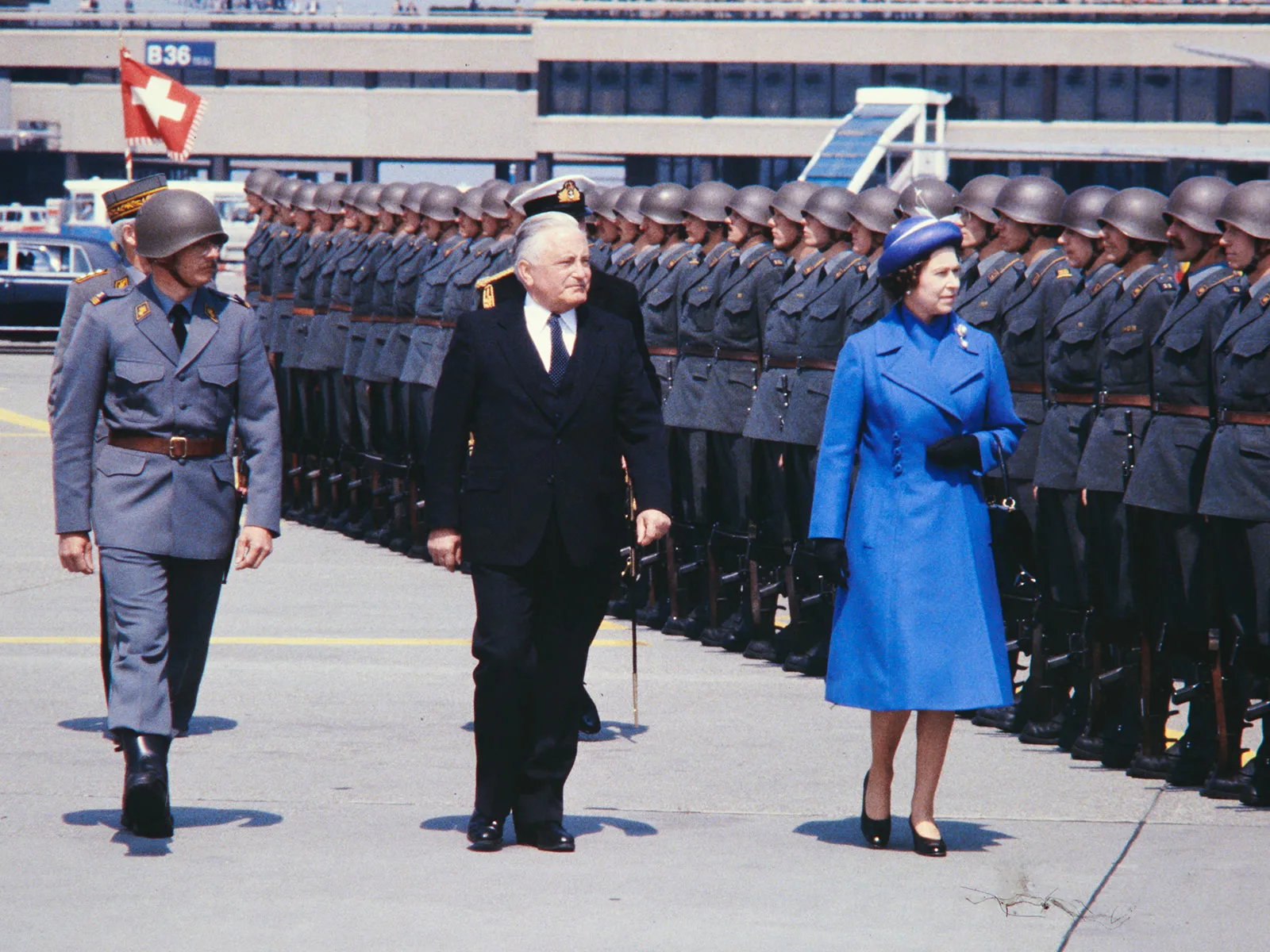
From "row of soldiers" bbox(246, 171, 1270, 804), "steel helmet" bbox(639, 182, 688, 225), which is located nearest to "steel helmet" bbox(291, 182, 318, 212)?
"row of soldiers" bbox(246, 171, 1270, 804)

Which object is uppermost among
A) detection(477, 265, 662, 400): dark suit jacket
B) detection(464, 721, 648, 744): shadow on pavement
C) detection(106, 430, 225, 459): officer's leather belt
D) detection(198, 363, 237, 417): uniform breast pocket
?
detection(477, 265, 662, 400): dark suit jacket

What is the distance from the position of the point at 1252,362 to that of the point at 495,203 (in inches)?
267

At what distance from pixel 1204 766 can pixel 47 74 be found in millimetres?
100922

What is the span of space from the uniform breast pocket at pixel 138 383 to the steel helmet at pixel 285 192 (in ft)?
33.4

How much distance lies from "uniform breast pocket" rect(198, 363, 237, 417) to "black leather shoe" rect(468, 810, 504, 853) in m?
1.46

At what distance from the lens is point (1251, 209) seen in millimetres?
7168

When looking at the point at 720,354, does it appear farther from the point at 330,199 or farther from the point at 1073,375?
the point at 330,199

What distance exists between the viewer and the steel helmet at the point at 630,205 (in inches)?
462

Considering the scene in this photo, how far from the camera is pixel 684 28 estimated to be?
282 ft

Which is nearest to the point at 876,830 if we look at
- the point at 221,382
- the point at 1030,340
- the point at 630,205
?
the point at 221,382

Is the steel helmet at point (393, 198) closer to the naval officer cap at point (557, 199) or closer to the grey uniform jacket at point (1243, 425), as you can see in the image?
the naval officer cap at point (557, 199)

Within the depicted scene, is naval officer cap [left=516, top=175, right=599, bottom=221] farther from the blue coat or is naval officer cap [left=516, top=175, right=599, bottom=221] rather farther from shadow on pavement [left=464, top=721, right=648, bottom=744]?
shadow on pavement [left=464, top=721, right=648, bottom=744]

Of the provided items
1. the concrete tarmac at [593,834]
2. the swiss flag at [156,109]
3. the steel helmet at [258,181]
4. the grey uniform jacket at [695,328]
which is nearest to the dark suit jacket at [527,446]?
the concrete tarmac at [593,834]

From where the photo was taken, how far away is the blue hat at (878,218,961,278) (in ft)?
20.7
